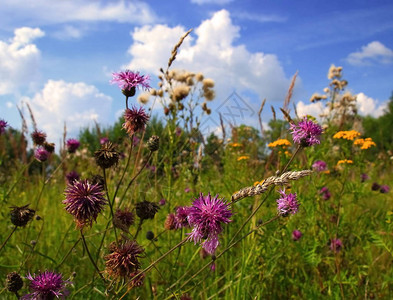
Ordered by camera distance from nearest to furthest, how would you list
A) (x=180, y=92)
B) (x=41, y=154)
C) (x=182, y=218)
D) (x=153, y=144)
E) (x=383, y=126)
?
(x=153, y=144) < (x=182, y=218) < (x=41, y=154) < (x=180, y=92) < (x=383, y=126)

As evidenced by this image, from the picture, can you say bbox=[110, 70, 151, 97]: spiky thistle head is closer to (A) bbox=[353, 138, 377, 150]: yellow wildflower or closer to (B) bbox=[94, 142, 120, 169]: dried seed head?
(B) bbox=[94, 142, 120, 169]: dried seed head

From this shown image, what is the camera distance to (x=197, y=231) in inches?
39.4

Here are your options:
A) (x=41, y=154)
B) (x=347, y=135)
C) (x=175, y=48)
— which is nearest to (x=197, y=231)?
(x=175, y=48)

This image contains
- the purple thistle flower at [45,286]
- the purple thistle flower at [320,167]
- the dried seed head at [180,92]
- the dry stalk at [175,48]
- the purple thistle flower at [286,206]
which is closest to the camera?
the purple thistle flower at [45,286]

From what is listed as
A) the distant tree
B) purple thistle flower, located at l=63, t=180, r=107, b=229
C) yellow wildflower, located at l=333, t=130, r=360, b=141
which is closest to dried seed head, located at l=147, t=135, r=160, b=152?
purple thistle flower, located at l=63, t=180, r=107, b=229

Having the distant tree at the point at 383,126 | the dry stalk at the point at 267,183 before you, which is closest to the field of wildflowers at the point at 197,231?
the dry stalk at the point at 267,183

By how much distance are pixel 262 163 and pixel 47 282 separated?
326 cm

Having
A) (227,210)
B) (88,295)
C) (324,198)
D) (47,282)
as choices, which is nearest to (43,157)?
(88,295)

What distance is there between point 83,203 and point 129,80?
0.65 m

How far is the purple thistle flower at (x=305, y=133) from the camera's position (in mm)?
1467

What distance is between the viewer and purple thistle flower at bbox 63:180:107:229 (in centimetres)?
102

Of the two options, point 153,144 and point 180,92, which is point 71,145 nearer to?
point 180,92

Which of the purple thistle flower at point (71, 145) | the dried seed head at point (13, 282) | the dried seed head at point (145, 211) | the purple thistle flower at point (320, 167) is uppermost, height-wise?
the purple thistle flower at point (71, 145)

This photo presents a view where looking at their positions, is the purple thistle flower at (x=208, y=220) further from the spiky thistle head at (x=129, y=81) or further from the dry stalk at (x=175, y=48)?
the dry stalk at (x=175, y=48)
